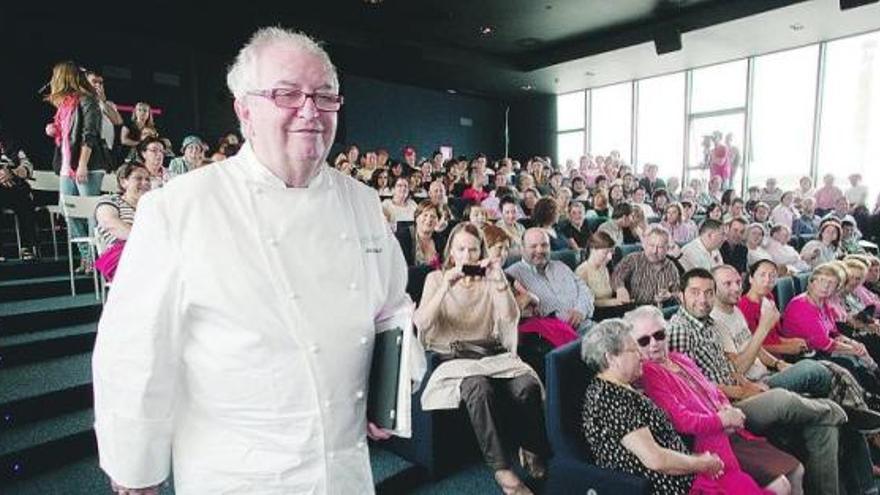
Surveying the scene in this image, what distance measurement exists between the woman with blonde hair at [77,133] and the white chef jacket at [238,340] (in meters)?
3.31

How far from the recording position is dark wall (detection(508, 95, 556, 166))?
12.7m

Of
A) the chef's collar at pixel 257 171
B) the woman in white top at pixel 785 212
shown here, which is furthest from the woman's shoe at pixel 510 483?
the woman in white top at pixel 785 212

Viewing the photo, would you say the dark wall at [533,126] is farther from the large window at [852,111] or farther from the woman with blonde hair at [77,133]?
the woman with blonde hair at [77,133]

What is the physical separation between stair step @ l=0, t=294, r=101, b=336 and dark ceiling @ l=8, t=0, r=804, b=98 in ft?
14.3

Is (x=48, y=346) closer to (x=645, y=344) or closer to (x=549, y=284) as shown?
(x=549, y=284)

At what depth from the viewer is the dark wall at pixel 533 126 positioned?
12672 mm

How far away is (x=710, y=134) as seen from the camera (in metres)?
9.80

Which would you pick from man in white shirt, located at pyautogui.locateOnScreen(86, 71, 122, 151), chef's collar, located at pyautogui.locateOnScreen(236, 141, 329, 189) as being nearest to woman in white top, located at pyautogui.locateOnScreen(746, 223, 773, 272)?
chef's collar, located at pyautogui.locateOnScreen(236, 141, 329, 189)

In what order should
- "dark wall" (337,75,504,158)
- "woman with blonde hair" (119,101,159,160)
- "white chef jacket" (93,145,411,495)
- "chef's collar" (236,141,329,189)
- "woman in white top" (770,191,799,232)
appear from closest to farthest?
"white chef jacket" (93,145,411,495) < "chef's collar" (236,141,329,189) < "woman with blonde hair" (119,101,159,160) < "woman in white top" (770,191,799,232) < "dark wall" (337,75,504,158)

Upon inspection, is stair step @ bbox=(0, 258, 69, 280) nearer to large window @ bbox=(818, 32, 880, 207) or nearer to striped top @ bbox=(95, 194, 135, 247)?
striped top @ bbox=(95, 194, 135, 247)

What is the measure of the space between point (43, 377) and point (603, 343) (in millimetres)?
2673

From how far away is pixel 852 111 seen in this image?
8.15 meters

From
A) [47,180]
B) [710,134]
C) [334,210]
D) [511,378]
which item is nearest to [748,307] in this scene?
[511,378]

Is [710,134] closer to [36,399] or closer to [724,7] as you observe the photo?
[724,7]
